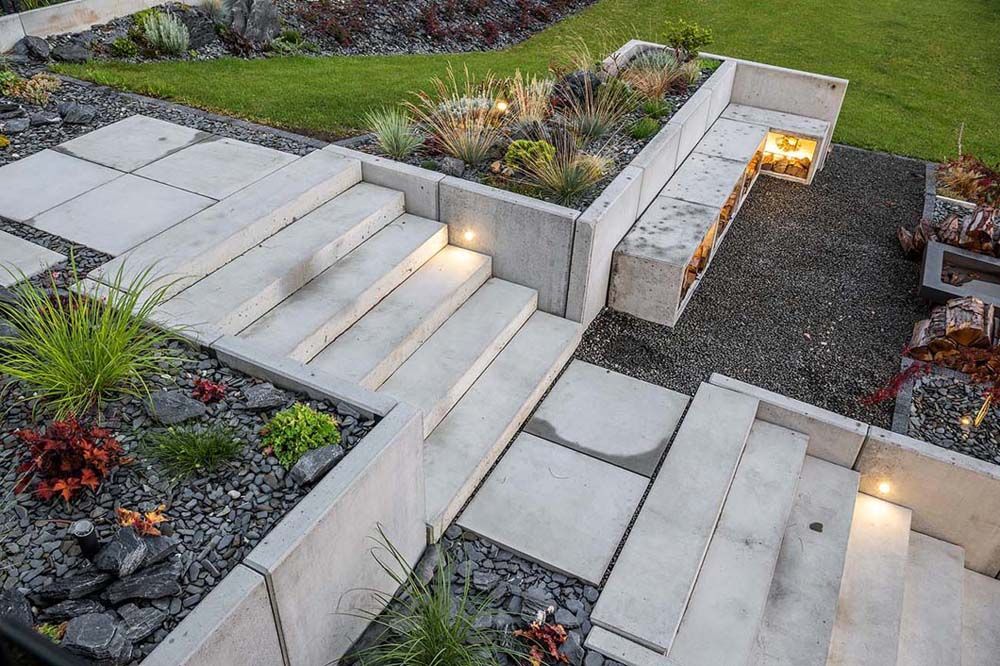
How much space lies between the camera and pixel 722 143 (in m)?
7.39

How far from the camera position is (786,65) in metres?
11.0

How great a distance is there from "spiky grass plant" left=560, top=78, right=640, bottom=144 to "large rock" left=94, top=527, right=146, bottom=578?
468 cm

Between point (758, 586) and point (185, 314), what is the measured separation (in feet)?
11.7

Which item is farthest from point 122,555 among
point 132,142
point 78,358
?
point 132,142

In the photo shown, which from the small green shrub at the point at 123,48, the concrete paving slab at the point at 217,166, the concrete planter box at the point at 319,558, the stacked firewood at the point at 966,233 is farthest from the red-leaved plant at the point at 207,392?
the small green shrub at the point at 123,48

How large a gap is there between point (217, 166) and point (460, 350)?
2.66 metres

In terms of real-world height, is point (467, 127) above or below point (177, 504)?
above

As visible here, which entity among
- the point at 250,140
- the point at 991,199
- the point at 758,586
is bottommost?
the point at 758,586

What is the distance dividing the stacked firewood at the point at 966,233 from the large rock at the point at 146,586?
256 inches

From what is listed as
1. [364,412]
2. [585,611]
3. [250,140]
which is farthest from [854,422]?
[250,140]

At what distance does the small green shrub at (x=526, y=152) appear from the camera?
5.59m

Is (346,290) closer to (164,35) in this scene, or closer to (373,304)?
(373,304)

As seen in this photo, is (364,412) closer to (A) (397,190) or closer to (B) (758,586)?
(B) (758,586)

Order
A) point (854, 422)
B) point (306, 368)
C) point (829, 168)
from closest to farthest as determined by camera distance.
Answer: point (306, 368) → point (854, 422) → point (829, 168)
